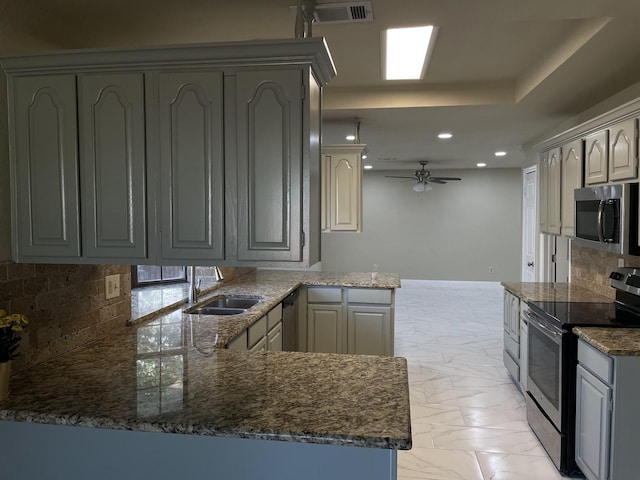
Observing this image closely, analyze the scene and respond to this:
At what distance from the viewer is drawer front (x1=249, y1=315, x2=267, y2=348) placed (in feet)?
9.37

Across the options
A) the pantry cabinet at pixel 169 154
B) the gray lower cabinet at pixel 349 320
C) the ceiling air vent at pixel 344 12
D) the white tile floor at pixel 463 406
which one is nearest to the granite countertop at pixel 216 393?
the pantry cabinet at pixel 169 154

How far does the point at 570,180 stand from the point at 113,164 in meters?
3.17

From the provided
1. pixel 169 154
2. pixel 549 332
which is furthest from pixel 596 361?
pixel 169 154

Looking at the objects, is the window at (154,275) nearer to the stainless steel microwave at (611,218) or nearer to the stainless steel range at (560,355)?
the stainless steel range at (560,355)

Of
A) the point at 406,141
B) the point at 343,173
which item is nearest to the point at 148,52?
the point at 343,173

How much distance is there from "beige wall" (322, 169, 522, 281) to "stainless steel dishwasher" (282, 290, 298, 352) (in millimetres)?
5562

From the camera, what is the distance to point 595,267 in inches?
148

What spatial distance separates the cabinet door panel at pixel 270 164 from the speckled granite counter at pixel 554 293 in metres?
2.29

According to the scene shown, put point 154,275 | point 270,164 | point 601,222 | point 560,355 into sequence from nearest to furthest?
point 270,164 < point 560,355 < point 601,222 < point 154,275

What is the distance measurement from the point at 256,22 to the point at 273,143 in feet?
2.82

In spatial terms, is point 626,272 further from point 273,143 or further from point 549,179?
point 273,143

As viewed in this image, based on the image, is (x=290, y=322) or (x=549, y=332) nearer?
(x=549, y=332)

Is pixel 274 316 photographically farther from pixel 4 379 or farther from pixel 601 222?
pixel 601 222

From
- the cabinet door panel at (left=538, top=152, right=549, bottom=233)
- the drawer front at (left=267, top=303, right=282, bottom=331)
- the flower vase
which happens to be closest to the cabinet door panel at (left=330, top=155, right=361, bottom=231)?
the drawer front at (left=267, top=303, right=282, bottom=331)
